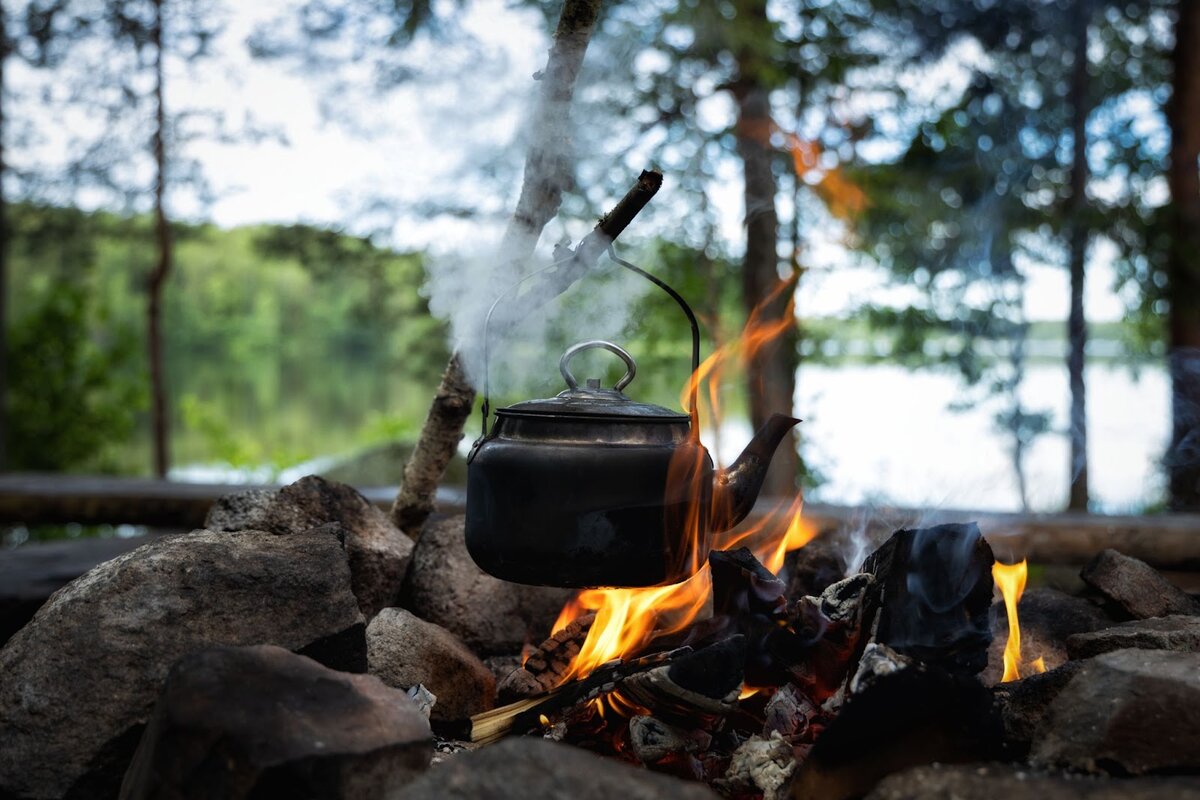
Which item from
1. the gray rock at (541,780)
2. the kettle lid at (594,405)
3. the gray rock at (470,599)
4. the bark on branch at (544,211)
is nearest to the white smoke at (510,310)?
the bark on branch at (544,211)

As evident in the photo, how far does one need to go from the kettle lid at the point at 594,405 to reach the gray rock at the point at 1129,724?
1069 mm

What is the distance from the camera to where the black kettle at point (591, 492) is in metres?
2.23

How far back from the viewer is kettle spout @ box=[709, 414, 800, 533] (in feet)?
8.27

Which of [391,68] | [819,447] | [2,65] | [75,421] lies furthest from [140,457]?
[819,447]

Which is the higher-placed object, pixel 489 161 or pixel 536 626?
pixel 489 161

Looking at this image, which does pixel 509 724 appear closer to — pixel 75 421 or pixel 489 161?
pixel 489 161

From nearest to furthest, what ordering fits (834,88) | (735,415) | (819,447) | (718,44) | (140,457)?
(718,44), (834,88), (819,447), (735,415), (140,457)

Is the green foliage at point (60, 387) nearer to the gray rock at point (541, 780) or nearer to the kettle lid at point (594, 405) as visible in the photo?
the kettle lid at point (594, 405)

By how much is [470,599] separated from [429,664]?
474mm

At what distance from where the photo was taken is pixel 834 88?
289 inches

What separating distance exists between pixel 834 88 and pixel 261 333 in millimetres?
28096

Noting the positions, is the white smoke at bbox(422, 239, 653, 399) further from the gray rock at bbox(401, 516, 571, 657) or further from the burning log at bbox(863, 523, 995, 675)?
the burning log at bbox(863, 523, 995, 675)

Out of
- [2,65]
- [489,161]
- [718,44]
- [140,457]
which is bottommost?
[140,457]

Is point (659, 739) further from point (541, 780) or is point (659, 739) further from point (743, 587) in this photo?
point (541, 780)
